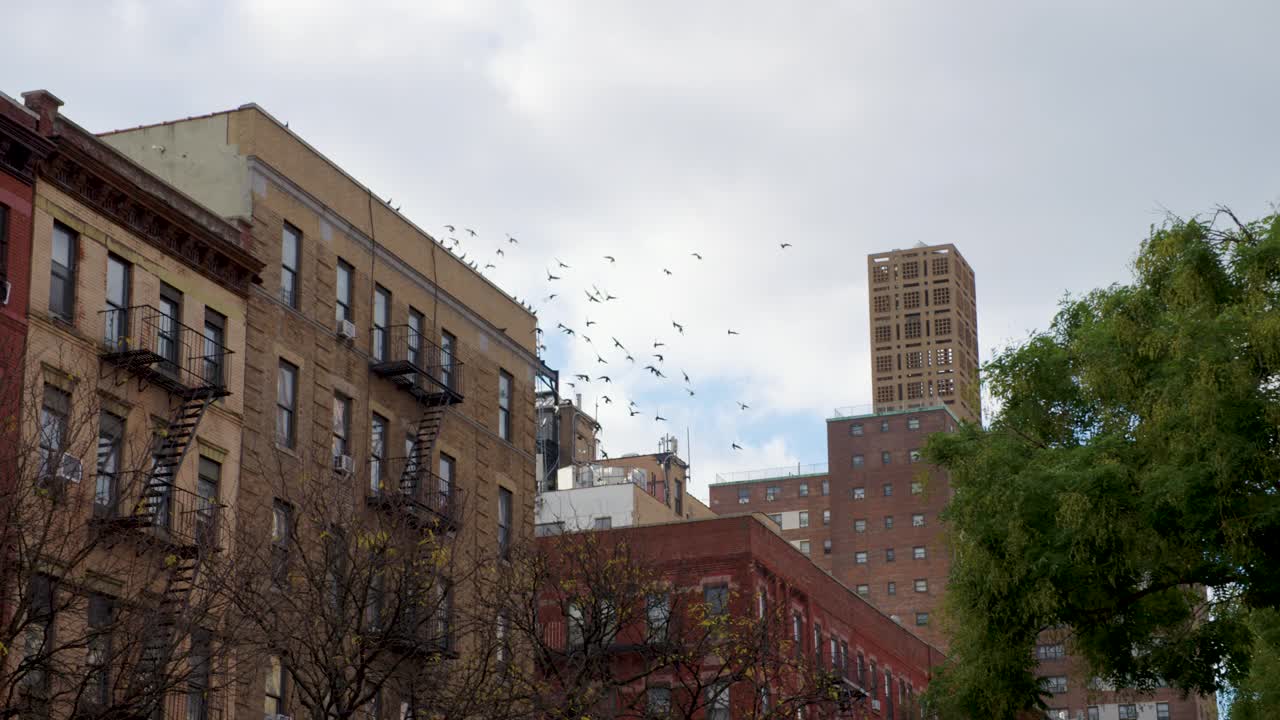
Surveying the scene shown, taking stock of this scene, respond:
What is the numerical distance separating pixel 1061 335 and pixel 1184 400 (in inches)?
290

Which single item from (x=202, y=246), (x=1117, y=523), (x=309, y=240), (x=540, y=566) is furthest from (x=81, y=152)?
(x=1117, y=523)

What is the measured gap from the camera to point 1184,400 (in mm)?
34312

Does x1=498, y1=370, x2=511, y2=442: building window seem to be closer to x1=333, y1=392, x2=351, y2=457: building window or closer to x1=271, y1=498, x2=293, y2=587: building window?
x1=333, y1=392, x2=351, y2=457: building window

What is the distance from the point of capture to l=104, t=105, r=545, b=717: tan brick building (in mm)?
41406

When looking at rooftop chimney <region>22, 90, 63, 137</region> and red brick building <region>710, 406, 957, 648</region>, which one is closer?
rooftop chimney <region>22, 90, 63, 137</region>

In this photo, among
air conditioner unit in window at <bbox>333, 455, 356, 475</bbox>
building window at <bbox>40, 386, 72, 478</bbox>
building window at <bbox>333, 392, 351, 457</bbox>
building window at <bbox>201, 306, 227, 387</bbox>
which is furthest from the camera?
building window at <bbox>333, 392, 351, 457</bbox>

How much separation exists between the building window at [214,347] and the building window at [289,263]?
267 cm

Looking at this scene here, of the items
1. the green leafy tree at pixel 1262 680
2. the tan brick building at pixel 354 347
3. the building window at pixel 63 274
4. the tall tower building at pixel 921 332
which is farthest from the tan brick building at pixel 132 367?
the tall tower building at pixel 921 332

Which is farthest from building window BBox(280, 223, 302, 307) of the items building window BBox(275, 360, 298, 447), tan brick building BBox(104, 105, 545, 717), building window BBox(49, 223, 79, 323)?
building window BBox(49, 223, 79, 323)

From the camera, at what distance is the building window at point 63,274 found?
114ft

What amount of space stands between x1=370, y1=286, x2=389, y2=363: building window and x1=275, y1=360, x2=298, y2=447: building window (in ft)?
12.8

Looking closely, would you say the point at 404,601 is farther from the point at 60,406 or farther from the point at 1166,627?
the point at 1166,627

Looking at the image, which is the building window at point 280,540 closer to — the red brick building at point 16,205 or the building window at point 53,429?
the building window at point 53,429

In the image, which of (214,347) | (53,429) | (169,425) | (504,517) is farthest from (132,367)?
(504,517)
